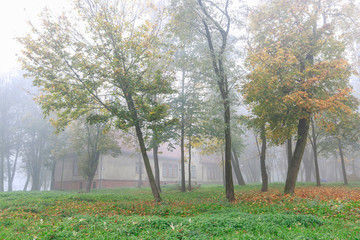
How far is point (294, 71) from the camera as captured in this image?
38.4 feet

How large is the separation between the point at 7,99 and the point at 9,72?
530 centimetres

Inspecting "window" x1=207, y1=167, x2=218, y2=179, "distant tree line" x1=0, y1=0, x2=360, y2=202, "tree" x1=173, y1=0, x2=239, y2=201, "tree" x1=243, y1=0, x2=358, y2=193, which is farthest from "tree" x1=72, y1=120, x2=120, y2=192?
"window" x1=207, y1=167, x2=218, y2=179

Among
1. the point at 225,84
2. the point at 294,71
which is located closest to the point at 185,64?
the point at 225,84

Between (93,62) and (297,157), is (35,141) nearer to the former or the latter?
(93,62)

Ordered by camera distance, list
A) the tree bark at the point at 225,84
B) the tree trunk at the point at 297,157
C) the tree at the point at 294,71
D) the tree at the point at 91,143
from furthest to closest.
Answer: the tree at the point at 91,143
the tree trunk at the point at 297,157
the tree bark at the point at 225,84
the tree at the point at 294,71

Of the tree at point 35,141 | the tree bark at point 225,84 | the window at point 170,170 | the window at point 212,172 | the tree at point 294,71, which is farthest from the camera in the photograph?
the window at point 212,172

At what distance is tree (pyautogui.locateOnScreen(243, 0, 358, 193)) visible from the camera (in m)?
11.4

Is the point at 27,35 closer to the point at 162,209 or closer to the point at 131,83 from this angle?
the point at 131,83

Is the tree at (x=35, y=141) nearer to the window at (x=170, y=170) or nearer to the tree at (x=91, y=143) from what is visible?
the tree at (x=91, y=143)

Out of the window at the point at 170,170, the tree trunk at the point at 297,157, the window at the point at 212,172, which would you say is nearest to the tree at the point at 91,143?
the window at the point at 170,170

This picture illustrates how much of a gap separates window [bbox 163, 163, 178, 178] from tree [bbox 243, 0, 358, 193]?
30746 mm

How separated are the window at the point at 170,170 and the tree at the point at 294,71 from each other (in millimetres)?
30746

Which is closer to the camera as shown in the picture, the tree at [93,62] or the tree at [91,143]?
the tree at [93,62]

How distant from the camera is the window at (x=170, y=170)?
43.7 metres
